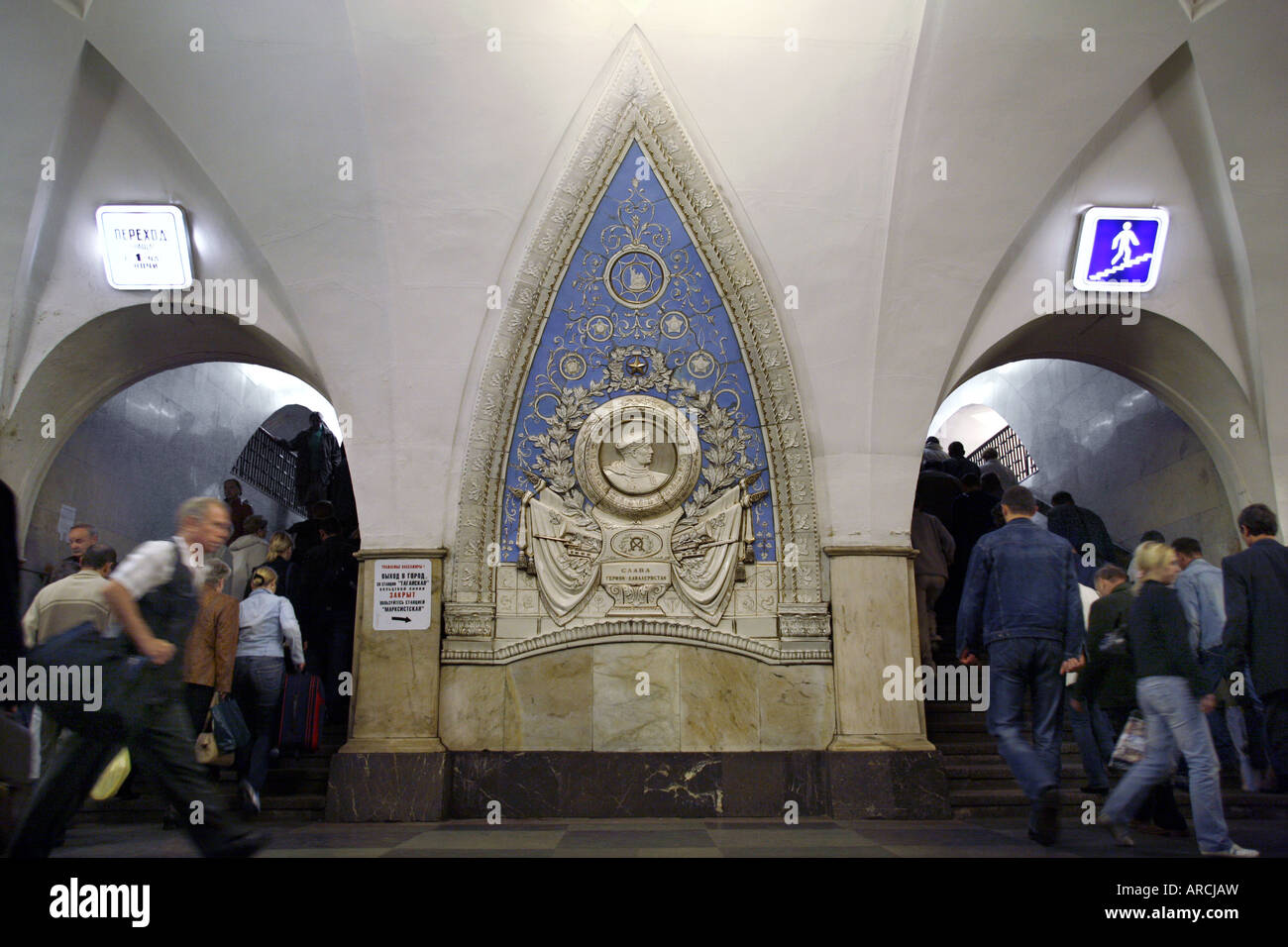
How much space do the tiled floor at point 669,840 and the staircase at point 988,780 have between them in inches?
14.9

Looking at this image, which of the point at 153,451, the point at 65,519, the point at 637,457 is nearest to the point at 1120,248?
the point at 637,457

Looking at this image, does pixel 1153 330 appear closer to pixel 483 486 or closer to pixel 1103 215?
pixel 1103 215

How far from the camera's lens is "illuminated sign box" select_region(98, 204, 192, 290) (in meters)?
8.23

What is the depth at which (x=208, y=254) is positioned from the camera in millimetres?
8383

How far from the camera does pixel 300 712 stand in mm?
7496

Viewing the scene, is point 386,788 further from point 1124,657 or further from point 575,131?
point 575,131

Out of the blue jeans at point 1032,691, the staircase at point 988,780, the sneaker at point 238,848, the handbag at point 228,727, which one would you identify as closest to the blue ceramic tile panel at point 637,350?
the staircase at point 988,780

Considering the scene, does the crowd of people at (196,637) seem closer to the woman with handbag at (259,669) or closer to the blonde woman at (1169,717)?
the woman with handbag at (259,669)

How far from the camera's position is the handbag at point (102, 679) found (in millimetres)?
3562

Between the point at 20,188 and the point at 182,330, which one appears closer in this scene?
the point at 20,188

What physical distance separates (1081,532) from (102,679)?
8706mm

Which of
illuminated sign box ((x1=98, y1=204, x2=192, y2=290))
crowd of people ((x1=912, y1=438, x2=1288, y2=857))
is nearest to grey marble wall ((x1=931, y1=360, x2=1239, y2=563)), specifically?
crowd of people ((x1=912, y1=438, x2=1288, y2=857))
